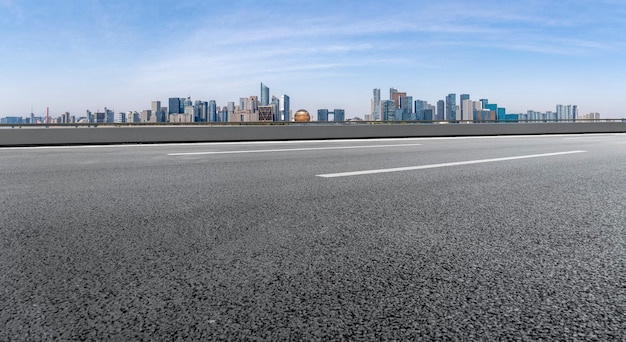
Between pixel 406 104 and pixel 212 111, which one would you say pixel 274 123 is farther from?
pixel 212 111

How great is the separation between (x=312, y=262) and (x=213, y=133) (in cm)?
1573

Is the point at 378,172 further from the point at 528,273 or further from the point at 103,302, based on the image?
the point at 103,302

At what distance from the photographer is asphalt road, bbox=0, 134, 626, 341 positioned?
2000mm

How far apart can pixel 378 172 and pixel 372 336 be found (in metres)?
5.58

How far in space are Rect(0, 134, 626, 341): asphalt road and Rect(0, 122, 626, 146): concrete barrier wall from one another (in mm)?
11163

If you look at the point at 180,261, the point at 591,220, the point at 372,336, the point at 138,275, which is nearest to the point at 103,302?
the point at 138,275

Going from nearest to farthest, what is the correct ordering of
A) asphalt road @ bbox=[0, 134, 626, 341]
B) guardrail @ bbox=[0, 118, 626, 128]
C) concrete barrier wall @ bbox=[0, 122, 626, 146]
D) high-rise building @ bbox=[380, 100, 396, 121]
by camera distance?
1. asphalt road @ bbox=[0, 134, 626, 341]
2. concrete barrier wall @ bbox=[0, 122, 626, 146]
3. guardrail @ bbox=[0, 118, 626, 128]
4. high-rise building @ bbox=[380, 100, 396, 121]

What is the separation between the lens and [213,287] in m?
2.43

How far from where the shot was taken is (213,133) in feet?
59.2

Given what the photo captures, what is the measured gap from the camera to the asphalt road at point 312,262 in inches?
78.7

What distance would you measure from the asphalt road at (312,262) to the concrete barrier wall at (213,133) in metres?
11.2

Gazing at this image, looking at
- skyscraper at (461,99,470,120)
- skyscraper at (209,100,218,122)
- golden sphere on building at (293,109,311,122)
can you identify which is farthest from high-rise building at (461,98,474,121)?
skyscraper at (209,100,218,122)

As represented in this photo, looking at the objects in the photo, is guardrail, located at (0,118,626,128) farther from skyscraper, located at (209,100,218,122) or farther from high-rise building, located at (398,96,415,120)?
skyscraper, located at (209,100,218,122)

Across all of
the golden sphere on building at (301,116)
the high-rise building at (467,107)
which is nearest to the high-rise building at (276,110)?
the golden sphere on building at (301,116)
